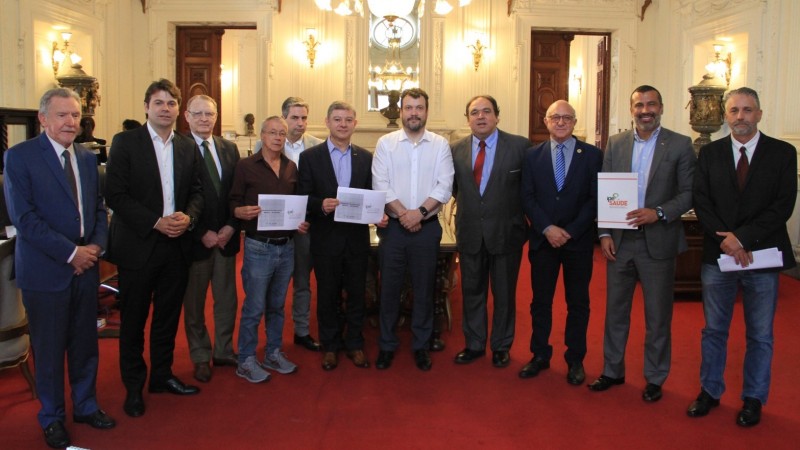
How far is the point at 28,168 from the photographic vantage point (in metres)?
3.04

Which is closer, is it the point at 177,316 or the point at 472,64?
the point at 177,316

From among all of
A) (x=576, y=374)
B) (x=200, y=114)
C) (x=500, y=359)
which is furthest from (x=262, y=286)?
(x=576, y=374)

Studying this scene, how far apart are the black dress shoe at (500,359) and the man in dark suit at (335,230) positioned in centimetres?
80

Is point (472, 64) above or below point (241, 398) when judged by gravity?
above

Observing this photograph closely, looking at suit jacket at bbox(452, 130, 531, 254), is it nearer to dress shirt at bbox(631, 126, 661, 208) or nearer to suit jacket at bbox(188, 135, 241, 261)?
dress shirt at bbox(631, 126, 661, 208)

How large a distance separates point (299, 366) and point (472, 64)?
6.92 meters

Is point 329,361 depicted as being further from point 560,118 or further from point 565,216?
point 560,118

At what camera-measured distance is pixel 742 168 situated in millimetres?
3414

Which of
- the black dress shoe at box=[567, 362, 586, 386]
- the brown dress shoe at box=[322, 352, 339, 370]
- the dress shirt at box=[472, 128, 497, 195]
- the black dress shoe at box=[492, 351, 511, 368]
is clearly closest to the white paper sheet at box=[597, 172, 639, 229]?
the dress shirt at box=[472, 128, 497, 195]

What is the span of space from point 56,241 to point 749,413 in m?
3.38

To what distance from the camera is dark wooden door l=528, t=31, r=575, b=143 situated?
432 inches

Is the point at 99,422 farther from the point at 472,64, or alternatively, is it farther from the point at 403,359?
the point at 472,64

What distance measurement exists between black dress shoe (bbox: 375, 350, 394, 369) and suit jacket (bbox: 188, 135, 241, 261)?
3.61ft

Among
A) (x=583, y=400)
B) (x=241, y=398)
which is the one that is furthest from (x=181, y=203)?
(x=583, y=400)
